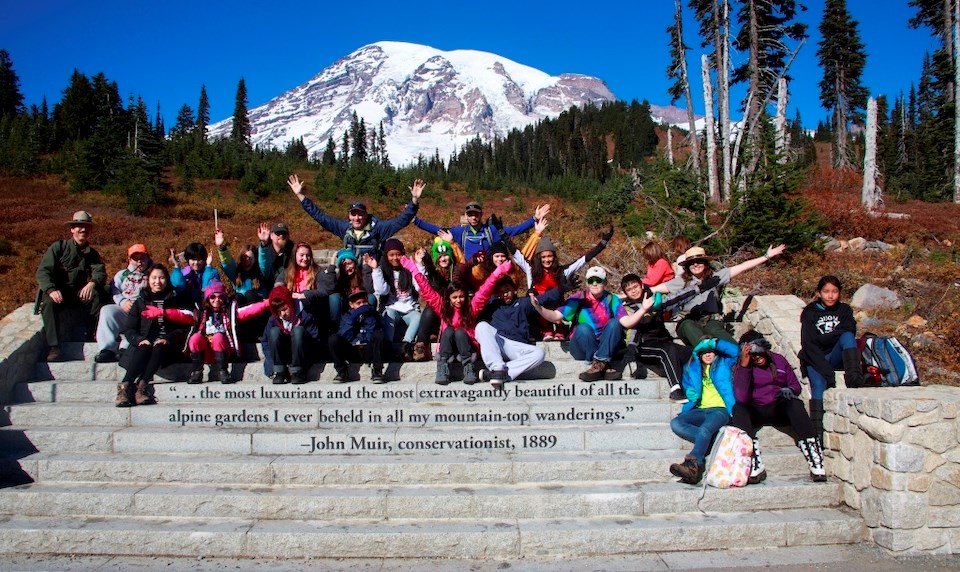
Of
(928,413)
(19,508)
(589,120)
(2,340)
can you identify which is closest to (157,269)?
(2,340)

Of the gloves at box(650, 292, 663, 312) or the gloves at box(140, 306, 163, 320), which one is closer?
the gloves at box(140, 306, 163, 320)

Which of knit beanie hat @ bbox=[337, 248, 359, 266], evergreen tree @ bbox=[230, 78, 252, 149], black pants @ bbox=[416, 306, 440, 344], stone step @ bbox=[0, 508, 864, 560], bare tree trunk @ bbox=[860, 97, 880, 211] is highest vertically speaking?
evergreen tree @ bbox=[230, 78, 252, 149]

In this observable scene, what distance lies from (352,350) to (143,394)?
2.06m

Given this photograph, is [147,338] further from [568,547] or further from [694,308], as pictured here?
[694,308]

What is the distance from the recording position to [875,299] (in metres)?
8.95

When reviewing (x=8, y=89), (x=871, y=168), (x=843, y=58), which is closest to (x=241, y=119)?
(x=8, y=89)

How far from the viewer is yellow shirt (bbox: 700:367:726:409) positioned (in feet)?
17.4

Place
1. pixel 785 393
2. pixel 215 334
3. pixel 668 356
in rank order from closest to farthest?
1. pixel 785 393
2. pixel 668 356
3. pixel 215 334

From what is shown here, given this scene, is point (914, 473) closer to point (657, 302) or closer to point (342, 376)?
point (657, 302)

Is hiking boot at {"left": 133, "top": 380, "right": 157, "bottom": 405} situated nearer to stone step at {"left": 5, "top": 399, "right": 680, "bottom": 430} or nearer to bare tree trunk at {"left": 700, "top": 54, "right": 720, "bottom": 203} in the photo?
stone step at {"left": 5, "top": 399, "right": 680, "bottom": 430}

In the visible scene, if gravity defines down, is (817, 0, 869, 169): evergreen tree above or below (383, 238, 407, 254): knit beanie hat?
above

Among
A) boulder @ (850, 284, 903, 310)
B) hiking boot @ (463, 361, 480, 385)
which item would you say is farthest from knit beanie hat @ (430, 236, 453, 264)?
boulder @ (850, 284, 903, 310)

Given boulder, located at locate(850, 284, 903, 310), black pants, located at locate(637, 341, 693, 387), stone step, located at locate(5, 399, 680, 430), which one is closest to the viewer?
stone step, located at locate(5, 399, 680, 430)

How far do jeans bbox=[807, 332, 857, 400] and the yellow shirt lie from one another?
992mm
